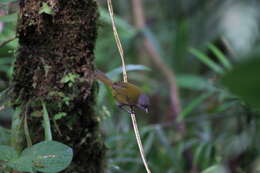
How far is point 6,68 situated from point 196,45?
2.36 m

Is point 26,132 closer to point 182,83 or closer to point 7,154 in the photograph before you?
point 7,154

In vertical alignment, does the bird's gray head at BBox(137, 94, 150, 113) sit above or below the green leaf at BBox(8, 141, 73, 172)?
above

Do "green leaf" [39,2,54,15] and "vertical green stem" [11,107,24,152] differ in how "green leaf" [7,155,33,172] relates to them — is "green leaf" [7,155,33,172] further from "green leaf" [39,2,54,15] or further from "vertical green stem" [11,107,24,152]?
"green leaf" [39,2,54,15]

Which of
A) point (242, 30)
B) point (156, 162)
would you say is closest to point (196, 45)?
point (242, 30)

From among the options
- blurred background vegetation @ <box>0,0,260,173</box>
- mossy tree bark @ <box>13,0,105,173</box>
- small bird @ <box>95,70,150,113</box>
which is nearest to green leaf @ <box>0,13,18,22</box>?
blurred background vegetation @ <box>0,0,260,173</box>

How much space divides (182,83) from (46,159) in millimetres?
1921

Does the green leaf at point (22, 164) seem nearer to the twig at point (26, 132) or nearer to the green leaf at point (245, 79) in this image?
the twig at point (26, 132)

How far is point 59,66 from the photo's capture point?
847mm

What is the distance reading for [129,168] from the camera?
1842mm

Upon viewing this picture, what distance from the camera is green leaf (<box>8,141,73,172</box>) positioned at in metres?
0.73

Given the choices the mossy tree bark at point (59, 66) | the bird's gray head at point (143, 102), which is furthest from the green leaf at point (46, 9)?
the bird's gray head at point (143, 102)

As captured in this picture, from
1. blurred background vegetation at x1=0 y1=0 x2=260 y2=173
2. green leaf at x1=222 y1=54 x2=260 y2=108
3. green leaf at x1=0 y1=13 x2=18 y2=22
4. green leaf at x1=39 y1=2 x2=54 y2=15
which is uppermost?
green leaf at x1=39 y1=2 x2=54 y2=15

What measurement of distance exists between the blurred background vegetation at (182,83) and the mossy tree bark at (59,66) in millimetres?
59

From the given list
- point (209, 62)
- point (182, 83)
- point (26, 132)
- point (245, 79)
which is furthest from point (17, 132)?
point (182, 83)
